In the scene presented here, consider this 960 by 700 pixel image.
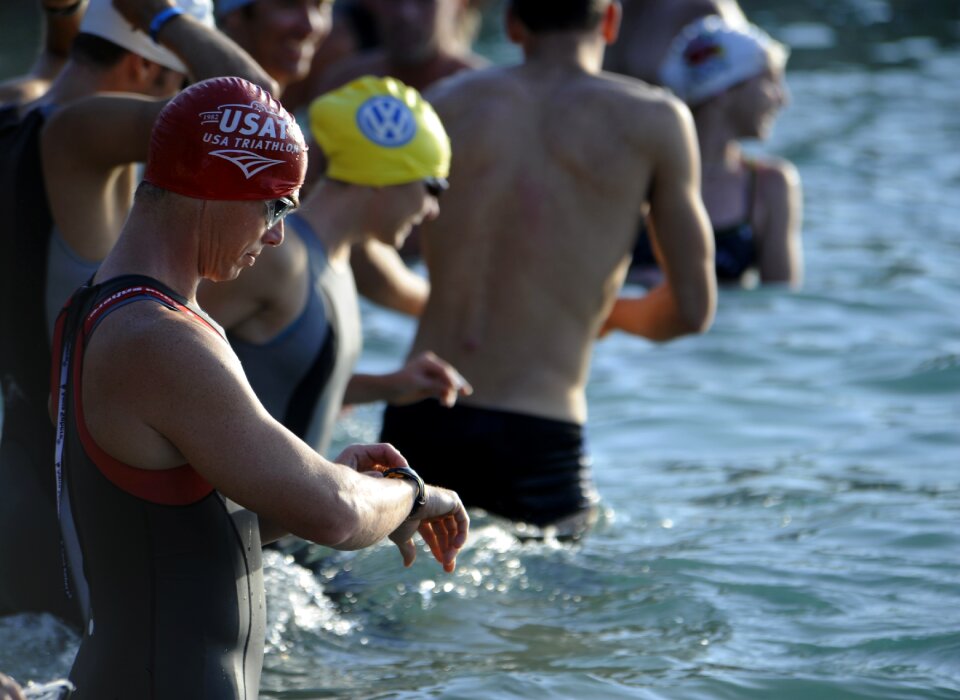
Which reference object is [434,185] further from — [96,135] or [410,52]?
[410,52]

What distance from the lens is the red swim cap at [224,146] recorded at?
2.68 meters


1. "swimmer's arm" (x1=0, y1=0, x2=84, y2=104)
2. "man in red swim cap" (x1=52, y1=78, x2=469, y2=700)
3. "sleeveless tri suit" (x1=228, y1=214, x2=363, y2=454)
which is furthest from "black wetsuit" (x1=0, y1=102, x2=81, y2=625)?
"man in red swim cap" (x1=52, y1=78, x2=469, y2=700)

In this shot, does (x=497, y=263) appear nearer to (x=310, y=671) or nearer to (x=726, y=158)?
(x=310, y=671)

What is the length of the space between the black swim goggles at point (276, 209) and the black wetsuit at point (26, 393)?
1228 mm

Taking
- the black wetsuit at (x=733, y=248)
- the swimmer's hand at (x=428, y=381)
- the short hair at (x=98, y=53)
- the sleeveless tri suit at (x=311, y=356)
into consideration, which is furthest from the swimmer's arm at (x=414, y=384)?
the black wetsuit at (x=733, y=248)

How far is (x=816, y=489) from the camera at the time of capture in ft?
20.6

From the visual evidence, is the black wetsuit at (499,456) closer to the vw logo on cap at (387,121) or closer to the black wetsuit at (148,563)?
the vw logo on cap at (387,121)

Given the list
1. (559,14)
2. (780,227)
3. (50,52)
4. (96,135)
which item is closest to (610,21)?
(559,14)

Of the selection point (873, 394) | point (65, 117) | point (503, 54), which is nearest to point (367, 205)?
point (65, 117)

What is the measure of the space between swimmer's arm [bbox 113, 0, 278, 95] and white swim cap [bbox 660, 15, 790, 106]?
482 cm

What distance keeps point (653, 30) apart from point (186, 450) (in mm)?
9307

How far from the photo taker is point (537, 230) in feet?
16.2

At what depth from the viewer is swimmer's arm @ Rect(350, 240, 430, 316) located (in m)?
5.18

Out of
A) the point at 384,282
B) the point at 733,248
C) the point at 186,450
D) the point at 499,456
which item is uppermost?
the point at 186,450
